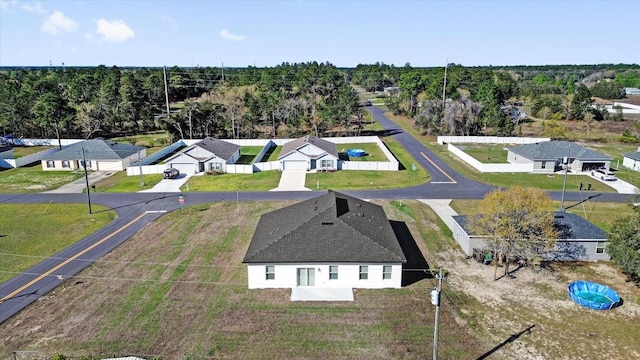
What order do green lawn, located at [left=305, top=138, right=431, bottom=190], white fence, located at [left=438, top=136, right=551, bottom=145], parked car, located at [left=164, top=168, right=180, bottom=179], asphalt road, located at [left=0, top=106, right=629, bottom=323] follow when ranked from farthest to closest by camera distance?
white fence, located at [left=438, top=136, right=551, bottom=145] → parked car, located at [left=164, top=168, right=180, bottom=179] → green lawn, located at [left=305, top=138, right=431, bottom=190] → asphalt road, located at [left=0, top=106, right=629, bottom=323]

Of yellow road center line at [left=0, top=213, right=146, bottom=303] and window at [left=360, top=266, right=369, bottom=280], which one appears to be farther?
window at [left=360, top=266, right=369, bottom=280]

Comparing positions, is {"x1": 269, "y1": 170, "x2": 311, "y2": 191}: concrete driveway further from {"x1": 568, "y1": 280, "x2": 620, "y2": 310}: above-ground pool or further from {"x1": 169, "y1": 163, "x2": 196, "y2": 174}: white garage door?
{"x1": 568, "y1": 280, "x2": 620, "y2": 310}: above-ground pool

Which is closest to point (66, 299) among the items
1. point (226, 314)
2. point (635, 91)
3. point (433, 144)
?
point (226, 314)

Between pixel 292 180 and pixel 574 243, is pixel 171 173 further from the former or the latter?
pixel 574 243

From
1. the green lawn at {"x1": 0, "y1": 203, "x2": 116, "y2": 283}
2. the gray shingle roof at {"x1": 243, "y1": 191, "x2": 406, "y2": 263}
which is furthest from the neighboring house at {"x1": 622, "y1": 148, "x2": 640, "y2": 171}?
the green lawn at {"x1": 0, "y1": 203, "x2": 116, "y2": 283}

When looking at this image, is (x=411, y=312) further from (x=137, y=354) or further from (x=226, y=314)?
(x=137, y=354)

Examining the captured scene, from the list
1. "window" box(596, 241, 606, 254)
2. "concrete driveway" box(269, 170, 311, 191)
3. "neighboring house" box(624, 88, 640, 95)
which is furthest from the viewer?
"neighboring house" box(624, 88, 640, 95)

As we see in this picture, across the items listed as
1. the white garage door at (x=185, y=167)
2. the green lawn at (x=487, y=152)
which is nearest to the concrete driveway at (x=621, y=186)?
the green lawn at (x=487, y=152)
